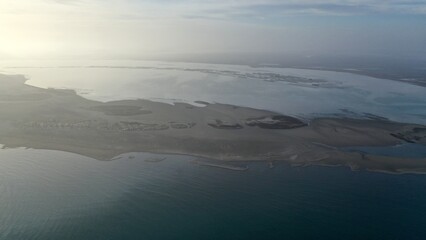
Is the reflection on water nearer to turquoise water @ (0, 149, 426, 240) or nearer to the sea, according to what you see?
the sea

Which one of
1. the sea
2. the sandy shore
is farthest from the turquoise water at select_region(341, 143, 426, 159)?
the sandy shore

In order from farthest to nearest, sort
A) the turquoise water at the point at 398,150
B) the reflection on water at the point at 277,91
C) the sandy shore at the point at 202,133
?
1. the reflection on water at the point at 277,91
2. the turquoise water at the point at 398,150
3. the sandy shore at the point at 202,133

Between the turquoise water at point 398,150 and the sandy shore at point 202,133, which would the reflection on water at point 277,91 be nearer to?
the sandy shore at point 202,133

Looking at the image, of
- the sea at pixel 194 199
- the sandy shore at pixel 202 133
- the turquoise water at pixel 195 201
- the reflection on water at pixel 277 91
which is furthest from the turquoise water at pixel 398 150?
the reflection on water at pixel 277 91

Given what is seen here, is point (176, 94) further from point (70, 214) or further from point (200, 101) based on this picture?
point (70, 214)

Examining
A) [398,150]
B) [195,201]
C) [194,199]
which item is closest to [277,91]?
[398,150]

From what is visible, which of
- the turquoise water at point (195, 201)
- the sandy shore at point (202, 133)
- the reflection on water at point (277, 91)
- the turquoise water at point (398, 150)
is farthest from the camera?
the reflection on water at point (277, 91)
